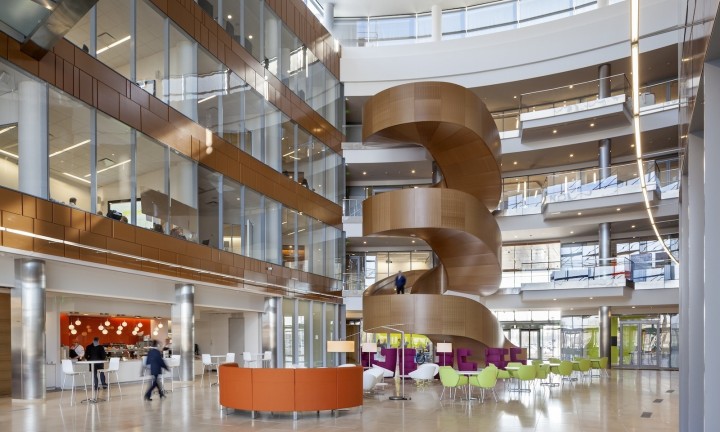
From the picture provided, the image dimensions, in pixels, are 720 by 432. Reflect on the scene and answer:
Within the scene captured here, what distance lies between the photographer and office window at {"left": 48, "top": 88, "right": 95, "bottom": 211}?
1300cm

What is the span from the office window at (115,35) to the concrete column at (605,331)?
70.1ft

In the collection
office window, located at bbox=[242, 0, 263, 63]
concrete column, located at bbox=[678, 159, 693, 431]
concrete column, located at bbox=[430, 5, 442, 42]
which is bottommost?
Answer: concrete column, located at bbox=[678, 159, 693, 431]

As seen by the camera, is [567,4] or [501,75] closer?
[501,75]

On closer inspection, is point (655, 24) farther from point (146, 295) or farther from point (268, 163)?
point (146, 295)

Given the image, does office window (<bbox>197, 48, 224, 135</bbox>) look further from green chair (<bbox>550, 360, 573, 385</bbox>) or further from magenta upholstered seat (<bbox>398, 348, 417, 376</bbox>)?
green chair (<bbox>550, 360, 573, 385</bbox>)

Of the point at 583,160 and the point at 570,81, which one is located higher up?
the point at 570,81

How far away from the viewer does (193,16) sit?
59.2 feet

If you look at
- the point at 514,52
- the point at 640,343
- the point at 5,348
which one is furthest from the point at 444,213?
the point at 640,343

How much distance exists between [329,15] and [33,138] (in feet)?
71.8

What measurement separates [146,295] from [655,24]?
20.3 m

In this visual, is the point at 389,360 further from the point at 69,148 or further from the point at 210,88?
the point at 69,148

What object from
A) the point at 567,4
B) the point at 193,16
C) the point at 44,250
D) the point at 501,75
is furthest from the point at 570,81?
the point at 44,250

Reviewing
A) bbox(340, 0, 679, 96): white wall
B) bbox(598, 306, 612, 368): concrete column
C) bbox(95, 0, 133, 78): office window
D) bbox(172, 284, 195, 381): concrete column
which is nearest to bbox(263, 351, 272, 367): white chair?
bbox(172, 284, 195, 381): concrete column

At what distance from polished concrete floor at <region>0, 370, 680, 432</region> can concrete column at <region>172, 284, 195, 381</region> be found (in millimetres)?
2701
